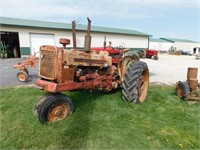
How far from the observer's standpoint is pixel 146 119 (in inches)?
153

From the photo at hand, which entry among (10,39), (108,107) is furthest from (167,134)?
(10,39)

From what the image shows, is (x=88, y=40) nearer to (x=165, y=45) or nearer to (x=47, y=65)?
(x=47, y=65)

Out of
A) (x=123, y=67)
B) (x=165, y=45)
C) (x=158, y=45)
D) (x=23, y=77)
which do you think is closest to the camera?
(x=123, y=67)

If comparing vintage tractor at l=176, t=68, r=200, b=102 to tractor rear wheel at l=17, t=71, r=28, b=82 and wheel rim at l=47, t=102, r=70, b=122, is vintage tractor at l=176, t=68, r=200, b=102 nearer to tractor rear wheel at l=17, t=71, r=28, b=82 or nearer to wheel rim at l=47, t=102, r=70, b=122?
wheel rim at l=47, t=102, r=70, b=122

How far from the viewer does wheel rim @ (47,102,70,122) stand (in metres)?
3.50

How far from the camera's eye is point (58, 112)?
11.8 ft

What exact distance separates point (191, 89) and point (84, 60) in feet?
11.0

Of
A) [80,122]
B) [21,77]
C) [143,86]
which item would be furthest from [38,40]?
[80,122]

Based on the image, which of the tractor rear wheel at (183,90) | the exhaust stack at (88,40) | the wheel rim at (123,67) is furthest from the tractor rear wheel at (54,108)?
the tractor rear wheel at (183,90)

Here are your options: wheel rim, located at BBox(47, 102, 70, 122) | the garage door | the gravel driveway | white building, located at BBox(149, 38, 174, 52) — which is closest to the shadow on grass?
wheel rim, located at BBox(47, 102, 70, 122)

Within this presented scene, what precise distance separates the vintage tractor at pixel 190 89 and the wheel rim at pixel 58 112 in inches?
129

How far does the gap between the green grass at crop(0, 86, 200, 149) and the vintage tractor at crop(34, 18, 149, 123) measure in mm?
280

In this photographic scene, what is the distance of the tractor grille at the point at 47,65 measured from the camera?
11.5 feet

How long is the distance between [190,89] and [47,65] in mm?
4079
